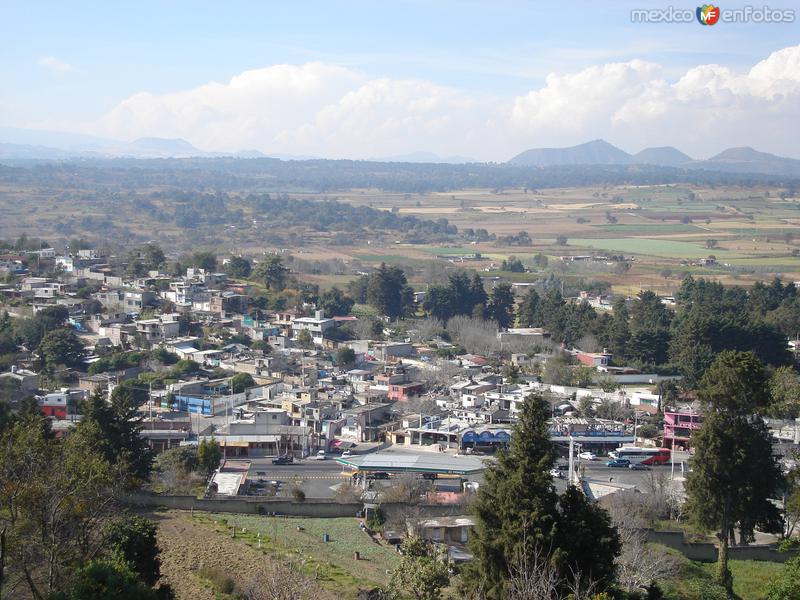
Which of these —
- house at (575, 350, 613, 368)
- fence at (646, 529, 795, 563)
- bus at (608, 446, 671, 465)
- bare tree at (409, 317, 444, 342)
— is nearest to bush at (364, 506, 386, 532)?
fence at (646, 529, 795, 563)

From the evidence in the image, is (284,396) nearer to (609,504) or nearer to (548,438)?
(609,504)

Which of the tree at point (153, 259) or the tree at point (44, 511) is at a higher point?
the tree at point (44, 511)

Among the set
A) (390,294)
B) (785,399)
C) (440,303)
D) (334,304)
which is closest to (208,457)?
(785,399)

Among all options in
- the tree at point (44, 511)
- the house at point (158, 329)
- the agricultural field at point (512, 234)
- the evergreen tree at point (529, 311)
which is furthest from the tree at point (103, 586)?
the agricultural field at point (512, 234)

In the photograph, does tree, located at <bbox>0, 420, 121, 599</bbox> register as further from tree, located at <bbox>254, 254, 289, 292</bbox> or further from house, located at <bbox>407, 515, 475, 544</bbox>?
tree, located at <bbox>254, 254, 289, 292</bbox>

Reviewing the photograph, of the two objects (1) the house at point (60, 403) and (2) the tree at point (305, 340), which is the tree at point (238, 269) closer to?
(2) the tree at point (305, 340)

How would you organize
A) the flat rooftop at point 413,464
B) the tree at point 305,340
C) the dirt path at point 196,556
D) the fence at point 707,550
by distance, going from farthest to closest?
the tree at point 305,340, the flat rooftop at point 413,464, the fence at point 707,550, the dirt path at point 196,556

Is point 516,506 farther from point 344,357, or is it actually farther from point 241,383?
point 344,357
